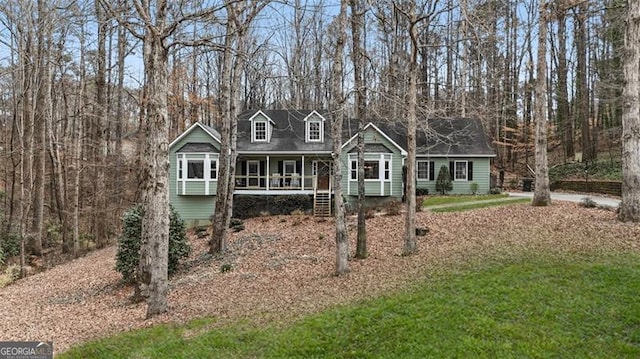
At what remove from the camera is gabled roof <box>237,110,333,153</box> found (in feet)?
74.1

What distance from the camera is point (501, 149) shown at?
1368 inches

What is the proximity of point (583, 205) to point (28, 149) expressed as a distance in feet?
68.3

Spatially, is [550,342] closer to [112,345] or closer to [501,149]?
[112,345]

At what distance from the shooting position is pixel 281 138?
926 inches

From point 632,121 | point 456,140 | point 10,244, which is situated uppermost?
point 456,140

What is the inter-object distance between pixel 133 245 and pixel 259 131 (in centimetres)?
1276

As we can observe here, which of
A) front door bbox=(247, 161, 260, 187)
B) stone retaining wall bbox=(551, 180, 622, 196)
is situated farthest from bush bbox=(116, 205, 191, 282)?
stone retaining wall bbox=(551, 180, 622, 196)

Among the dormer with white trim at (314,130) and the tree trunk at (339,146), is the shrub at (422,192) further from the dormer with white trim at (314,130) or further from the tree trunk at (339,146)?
the tree trunk at (339,146)

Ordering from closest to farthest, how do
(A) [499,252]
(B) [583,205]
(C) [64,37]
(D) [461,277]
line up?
(D) [461,277], (A) [499,252], (B) [583,205], (C) [64,37]

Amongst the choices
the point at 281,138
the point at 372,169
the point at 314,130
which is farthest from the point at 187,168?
the point at 372,169

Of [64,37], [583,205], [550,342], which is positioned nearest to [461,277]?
[550,342]

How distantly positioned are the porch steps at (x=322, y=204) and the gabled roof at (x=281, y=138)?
250 centimetres

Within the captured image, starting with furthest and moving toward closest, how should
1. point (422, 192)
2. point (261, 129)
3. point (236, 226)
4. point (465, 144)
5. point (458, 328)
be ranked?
1. point (465, 144)
2. point (422, 192)
3. point (261, 129)
4. point (236, 226)
5. point (458, 328)

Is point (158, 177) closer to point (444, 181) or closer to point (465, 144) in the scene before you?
point (444, 181)
